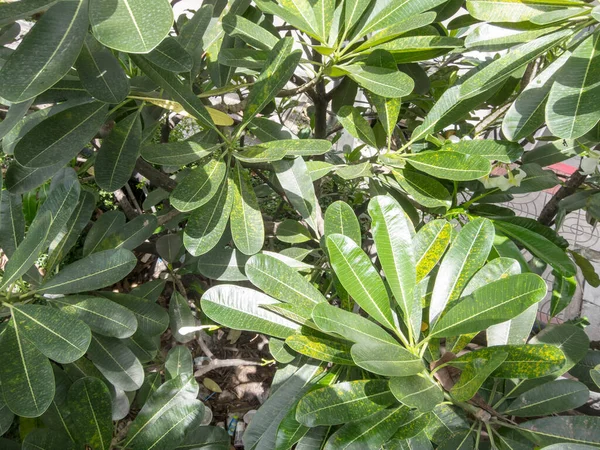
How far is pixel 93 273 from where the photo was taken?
667mm

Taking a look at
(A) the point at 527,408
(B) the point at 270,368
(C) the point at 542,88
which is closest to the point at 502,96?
(C) the point at 542,88

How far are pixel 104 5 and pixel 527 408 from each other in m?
0.69

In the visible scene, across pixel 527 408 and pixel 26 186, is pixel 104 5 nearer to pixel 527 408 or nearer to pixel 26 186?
pixel 26 186

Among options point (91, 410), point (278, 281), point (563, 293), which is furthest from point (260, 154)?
point (563, 293)

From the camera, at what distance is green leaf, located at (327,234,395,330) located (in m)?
0.52

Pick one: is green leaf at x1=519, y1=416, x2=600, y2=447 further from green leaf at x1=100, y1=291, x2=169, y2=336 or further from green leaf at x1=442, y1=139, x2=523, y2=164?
green leaf at x1=100, y1=291, x2=169, y2=336

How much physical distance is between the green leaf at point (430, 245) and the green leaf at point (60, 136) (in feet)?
1.73

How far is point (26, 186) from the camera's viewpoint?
70 centimetres

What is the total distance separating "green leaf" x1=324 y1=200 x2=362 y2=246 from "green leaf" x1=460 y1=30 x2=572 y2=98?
0.82ft

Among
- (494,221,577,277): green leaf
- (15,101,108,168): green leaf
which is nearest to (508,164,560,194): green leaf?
(494,221,577,277): green leaf

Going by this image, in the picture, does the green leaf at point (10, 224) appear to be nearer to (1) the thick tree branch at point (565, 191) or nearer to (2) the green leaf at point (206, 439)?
(2) the green leaf at point (206, 439)

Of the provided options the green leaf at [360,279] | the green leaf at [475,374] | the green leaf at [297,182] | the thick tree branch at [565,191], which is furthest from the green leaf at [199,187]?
the thick tree branch at [565,191]

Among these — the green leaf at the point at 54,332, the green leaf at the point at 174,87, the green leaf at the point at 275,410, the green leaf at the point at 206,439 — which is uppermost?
the green leaf at the point at 174,87

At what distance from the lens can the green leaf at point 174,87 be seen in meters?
0.56
